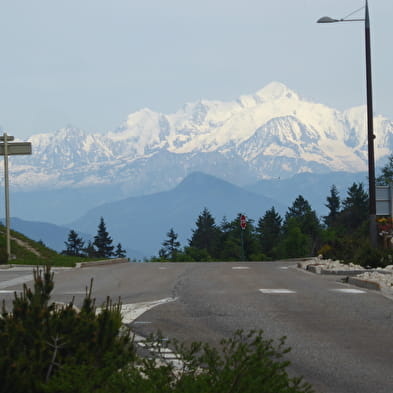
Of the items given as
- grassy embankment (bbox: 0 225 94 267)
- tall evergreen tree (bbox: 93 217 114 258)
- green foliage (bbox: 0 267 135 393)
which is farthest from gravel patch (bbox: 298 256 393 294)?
tall evergreen tree (bbox: 93 217 114 258)

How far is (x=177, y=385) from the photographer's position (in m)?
5.23

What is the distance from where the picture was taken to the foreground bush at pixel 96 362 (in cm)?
514

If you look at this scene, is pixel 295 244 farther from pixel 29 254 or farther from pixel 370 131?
pixel 370 131

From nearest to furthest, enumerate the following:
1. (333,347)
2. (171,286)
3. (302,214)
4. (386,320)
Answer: (333,347), (386,320), (171,286), (302,214)

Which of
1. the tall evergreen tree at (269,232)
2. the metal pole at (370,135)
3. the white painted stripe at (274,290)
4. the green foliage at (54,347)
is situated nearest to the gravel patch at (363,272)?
the metal pole at (370,135)

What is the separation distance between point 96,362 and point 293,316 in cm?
832

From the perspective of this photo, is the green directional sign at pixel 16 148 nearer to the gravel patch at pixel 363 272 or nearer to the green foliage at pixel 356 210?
the gravel patch at pixel 363 272

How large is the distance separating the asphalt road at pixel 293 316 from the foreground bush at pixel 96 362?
8.35 feet

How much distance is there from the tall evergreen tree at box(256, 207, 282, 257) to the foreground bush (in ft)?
518

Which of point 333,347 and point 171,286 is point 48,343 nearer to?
point 333,347

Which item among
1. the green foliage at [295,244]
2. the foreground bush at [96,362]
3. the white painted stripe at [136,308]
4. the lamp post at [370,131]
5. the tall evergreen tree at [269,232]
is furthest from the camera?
the tall evergreen tree at [269,232]

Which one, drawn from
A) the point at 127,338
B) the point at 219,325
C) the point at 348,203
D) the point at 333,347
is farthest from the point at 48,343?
the point at 348,203

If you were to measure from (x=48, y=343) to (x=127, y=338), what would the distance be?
75 centimetres

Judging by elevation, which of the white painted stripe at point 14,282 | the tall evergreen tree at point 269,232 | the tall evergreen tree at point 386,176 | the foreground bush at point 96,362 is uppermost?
the tall evergreen tree at point 386,176
